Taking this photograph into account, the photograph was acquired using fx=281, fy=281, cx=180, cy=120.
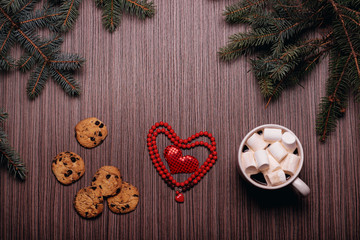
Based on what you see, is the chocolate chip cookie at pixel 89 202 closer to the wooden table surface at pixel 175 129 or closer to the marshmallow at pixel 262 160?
the wooden table surface at pixel 175 129

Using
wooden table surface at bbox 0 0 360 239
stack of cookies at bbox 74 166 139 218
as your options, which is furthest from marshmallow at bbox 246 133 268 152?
stack of cookies at bbox 74 166 139 218

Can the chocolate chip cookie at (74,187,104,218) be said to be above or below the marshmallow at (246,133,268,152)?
below

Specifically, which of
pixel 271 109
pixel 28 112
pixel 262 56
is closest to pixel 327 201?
pixel 271 109

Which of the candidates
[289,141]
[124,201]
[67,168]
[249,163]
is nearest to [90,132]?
[67,168]

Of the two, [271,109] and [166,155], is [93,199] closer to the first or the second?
[166,155]

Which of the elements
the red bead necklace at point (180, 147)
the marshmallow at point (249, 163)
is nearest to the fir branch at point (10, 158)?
the red bead necklace at point (180, 147)

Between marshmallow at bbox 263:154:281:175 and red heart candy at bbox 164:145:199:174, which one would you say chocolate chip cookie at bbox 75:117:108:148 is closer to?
red heart candy at bbox 164:145:199:174
